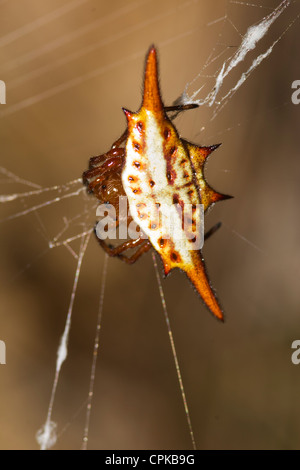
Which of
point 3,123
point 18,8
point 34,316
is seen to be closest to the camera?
point 18,8

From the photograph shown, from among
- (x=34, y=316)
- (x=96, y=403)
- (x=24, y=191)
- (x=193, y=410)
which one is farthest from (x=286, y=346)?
(x=24, y=191)

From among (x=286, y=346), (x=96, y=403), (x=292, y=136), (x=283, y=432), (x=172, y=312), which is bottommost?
(x=283, y=432)

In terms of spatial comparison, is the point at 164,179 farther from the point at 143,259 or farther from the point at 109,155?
the point at 143,259

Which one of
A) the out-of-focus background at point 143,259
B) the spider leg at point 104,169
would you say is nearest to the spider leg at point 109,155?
the spider leg at point 104,169

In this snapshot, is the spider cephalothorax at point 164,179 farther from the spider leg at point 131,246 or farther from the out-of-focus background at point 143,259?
the out-of-focus background at point 143,259

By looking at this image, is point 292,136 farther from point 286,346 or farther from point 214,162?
point 286,346

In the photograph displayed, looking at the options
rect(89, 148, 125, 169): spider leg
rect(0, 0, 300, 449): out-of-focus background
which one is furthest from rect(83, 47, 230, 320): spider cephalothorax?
rect(0, 0, 300, 449): out-of-focus background

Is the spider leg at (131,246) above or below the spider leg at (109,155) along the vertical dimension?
below
